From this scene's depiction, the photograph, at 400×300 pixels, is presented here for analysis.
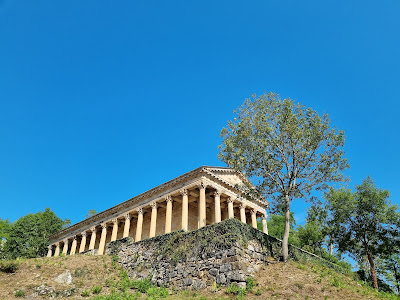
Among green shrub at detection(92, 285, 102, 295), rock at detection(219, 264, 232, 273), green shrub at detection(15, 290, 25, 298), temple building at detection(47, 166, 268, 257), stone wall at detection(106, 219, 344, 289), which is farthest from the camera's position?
temple building at detection(47, 166, 268, 257)

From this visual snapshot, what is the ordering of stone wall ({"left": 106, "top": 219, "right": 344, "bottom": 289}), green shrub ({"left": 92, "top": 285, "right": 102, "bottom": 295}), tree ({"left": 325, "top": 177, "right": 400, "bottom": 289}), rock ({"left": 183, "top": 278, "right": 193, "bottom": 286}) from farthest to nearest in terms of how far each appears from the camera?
tree ({"left": 325, "top": 177, "right": 400, "bottom": 289}), rock ({"left": 183, "top": 278, "right": 193, "bottom": 286}), green shrub ({"left": 92, "top": 285, "right": 102, "bottom": 295}), stone wall ({"left": 106, "top": 219, "right": 344, "bottom": 289})

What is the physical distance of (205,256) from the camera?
795 inches

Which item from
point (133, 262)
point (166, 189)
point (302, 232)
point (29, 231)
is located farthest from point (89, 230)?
point (302, 232)

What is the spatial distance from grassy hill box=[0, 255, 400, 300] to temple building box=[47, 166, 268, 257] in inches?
531

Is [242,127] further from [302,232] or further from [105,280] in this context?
[302,232]

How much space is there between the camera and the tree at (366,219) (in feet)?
104

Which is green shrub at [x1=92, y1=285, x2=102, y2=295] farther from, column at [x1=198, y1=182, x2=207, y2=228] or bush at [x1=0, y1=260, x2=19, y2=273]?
column at [x1=198, y1=182, x2=207, y2=228]

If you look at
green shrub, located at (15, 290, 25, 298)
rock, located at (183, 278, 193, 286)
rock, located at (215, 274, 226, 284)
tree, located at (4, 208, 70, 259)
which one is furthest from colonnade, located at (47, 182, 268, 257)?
green shrub, located at (15, 290, 25, 298)

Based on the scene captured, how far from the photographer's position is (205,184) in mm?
37156

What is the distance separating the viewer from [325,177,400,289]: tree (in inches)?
1253

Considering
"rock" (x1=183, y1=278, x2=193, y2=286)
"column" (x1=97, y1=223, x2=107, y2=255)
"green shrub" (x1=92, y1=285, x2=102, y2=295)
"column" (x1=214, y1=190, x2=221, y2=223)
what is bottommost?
"green shrub" (x1=92, y1=285, x2=102, y2=295)

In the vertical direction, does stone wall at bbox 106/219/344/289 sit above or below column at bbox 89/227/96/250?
below

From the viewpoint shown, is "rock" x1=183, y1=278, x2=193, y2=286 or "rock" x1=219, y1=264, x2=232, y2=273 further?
"rock" x1=183, y1=278, x2=193, y2=286

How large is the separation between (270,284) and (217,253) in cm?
360
